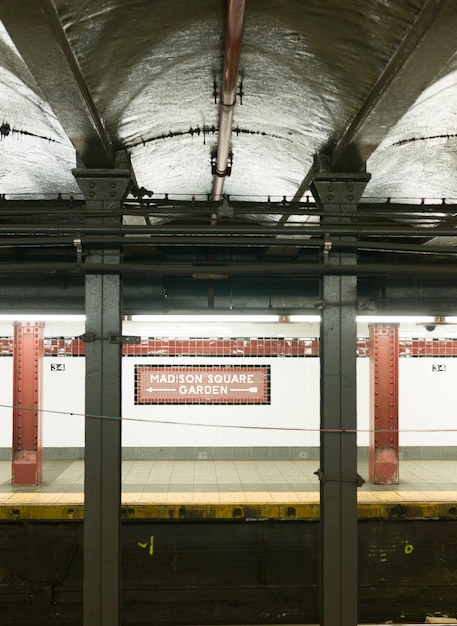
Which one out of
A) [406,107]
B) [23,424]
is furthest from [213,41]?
[23,424]

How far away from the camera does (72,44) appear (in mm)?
2369

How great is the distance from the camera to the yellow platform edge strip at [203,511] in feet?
22.0

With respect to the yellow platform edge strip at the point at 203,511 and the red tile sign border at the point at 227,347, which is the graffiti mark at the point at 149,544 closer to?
the yellow platform edge strip at the point at 203,511

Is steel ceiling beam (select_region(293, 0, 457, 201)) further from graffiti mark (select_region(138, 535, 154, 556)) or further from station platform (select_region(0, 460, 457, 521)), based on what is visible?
graffiti mark (select_region(138, 535, 154, 556))

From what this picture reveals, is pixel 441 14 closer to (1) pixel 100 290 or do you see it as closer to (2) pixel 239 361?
(1) pixel 100 290

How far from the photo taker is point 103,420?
340cm

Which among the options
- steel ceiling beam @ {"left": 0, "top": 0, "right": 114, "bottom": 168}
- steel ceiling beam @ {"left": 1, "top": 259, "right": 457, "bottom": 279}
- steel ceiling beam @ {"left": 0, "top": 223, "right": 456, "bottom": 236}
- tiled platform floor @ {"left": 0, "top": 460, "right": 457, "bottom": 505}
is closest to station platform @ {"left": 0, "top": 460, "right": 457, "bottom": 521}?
tiled platform floor @ {"left": 0, "top": 460, "right": 457, "bottom": 505}

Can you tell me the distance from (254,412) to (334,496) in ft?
21.0

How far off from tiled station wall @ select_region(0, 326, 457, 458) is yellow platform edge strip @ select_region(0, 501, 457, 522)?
9.25ft

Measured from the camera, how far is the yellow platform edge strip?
6.71 meters

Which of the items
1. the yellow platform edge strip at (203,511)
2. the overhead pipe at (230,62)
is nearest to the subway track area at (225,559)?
the yellow platform edge strip at (203,511)

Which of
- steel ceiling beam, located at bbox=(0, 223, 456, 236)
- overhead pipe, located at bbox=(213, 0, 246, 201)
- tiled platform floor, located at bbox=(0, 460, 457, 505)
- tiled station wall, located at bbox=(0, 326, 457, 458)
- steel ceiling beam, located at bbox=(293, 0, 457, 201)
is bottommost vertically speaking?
tiled platform floor, located at bbox=(0, 460, 457, 505)

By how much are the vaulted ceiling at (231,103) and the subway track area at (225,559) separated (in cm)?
419

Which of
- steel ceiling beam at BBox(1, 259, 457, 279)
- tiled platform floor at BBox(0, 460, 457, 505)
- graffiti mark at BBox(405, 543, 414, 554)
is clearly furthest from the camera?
tiled platform floor at BBox(0, 460, 457, 505)
